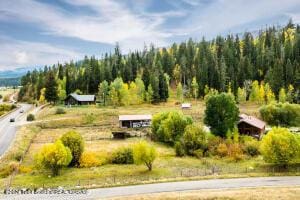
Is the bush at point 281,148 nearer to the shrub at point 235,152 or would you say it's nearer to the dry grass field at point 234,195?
the shrub at point 235,152

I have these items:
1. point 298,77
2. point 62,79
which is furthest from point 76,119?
point 298,77

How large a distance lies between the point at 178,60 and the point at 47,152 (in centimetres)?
13329

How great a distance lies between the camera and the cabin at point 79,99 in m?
137

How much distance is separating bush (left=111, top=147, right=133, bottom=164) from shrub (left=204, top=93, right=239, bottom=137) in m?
24.5

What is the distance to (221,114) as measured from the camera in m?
82.0

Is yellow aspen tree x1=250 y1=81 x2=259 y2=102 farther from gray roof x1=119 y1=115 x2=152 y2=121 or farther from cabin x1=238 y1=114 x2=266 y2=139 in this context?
gray roof x1=119 y1=115 x2=152 y2=121

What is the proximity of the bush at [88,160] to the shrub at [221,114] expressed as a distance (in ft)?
96.3

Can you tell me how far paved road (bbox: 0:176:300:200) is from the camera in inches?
1702

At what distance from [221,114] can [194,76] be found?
80924 millimetres

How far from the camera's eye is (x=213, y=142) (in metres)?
73.8

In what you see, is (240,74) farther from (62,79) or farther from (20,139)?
(20,139)

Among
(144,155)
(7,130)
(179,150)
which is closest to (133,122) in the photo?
(7,130)

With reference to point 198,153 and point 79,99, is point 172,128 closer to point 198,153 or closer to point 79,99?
point 198,153

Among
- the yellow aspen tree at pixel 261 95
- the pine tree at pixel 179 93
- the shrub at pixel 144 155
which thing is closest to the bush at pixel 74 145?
the shrub at pixel 144 155
